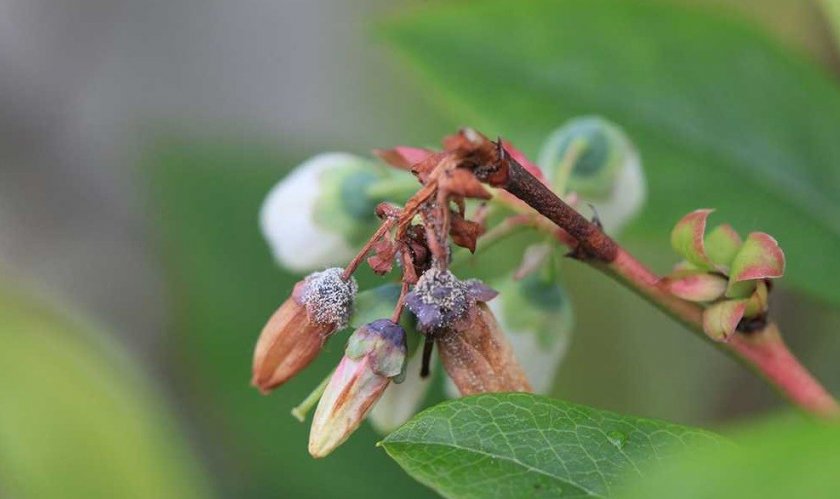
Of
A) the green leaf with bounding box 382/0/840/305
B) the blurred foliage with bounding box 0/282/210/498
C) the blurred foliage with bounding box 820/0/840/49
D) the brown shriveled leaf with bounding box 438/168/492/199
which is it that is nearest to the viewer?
the brown shriveled leaf with bounding box 438/168/492/199

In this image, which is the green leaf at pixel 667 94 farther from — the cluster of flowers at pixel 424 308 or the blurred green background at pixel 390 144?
the cluster of flowers at pixel 424 308

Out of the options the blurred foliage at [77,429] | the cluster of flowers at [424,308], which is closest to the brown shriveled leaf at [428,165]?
the cluster of flowers at [424,308]

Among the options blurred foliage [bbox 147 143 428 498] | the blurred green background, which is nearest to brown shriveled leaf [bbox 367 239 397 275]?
the blurred green background

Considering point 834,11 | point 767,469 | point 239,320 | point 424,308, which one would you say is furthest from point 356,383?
point 239,320

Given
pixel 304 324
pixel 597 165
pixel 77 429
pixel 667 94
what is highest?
pixel 667 94

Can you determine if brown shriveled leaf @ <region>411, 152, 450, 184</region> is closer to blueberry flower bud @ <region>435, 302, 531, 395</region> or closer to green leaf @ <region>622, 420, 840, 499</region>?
blueberry flower bud @ <region>435, 302, 531, 395</region>

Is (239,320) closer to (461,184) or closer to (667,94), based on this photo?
(667,94)
